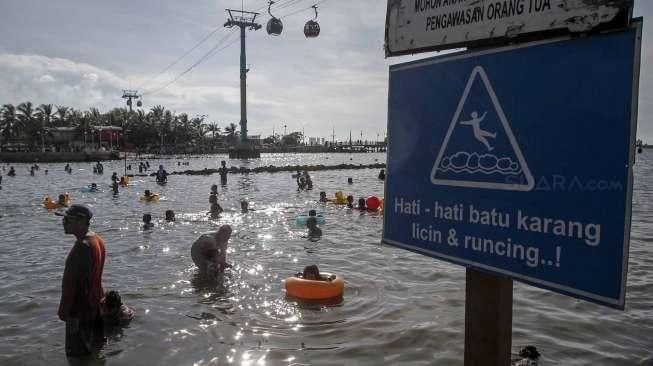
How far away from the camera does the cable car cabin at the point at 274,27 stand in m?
48.9

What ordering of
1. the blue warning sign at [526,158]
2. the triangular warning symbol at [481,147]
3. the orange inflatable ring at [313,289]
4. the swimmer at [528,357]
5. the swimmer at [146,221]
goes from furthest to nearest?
the swimmer at [146,221] < the orange inflatable ring at [313,289] < the swimmer at [528,357] < the triangular warning symbol at [481,147] < the blue warning sign at [526,158]

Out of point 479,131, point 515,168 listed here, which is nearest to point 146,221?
point 479,131

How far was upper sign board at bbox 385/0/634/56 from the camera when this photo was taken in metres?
1.79

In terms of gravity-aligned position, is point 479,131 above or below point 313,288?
above

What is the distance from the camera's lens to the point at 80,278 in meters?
5.52

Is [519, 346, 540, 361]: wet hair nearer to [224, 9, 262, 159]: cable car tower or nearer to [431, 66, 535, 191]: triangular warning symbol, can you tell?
[431, 66, 535, 191]: triangular warning symbol

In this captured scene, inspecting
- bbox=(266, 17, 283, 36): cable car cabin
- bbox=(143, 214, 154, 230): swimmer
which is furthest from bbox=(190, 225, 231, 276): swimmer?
bbox=(266, 17, 283, 36): cable car cabin

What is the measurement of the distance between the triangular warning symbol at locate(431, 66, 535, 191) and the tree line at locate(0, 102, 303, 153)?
100 metres

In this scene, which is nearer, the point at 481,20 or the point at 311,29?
the point at 481,20

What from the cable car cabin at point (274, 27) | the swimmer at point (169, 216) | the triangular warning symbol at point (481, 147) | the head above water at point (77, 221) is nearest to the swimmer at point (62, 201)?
the swimmer at point (169, 216)

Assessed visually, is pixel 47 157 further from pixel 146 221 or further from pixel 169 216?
pixel 146 221

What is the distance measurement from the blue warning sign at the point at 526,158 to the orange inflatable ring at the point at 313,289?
6991 millimetres

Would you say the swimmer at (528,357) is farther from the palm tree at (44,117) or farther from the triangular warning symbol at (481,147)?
the palm tree at (44,117)

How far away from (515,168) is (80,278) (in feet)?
17.3
